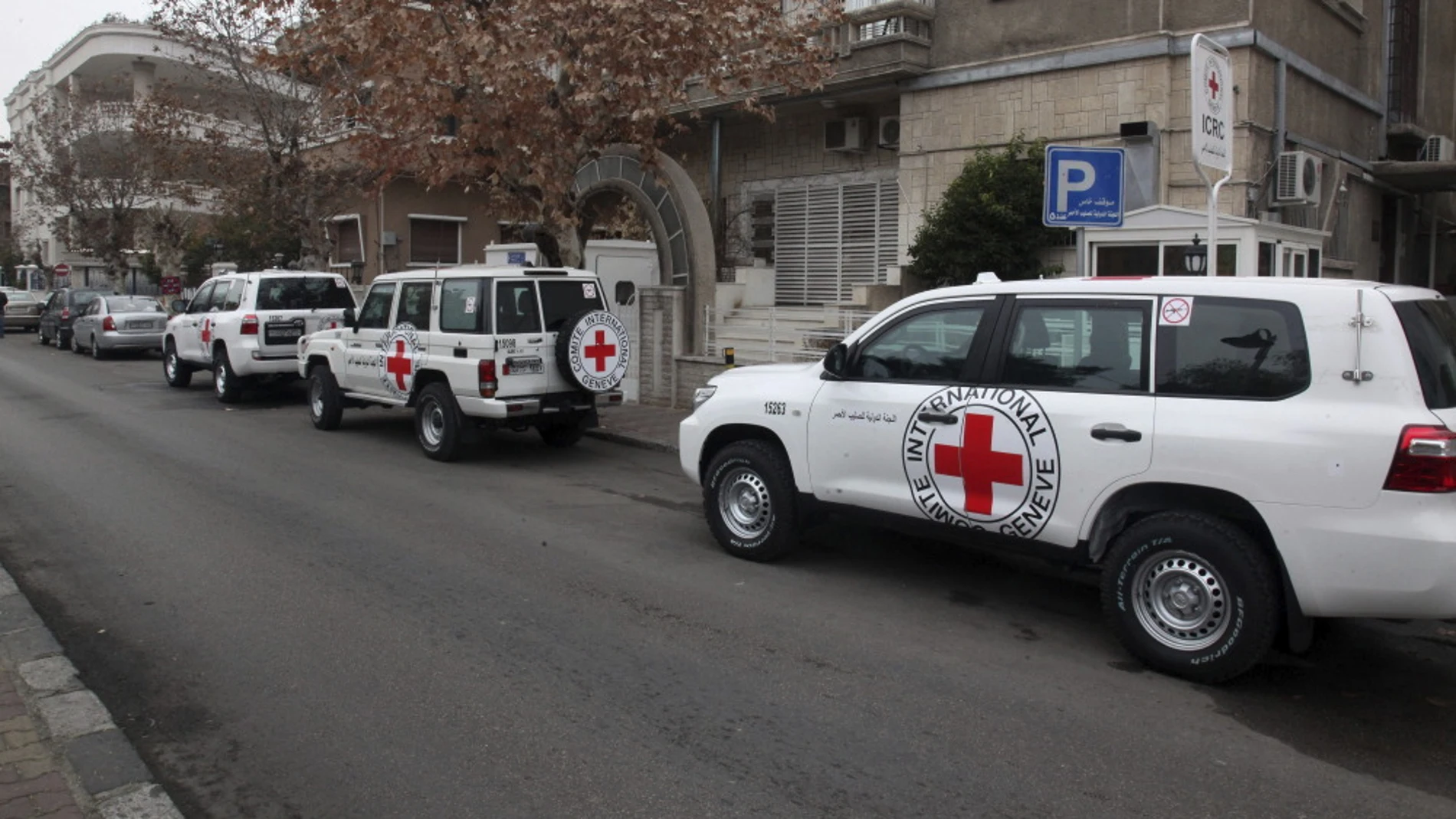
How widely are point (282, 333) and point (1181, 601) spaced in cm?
1388

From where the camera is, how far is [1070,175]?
357 inches

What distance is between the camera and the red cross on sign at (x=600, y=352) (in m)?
11.5

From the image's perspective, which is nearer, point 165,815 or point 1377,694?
point 165,815

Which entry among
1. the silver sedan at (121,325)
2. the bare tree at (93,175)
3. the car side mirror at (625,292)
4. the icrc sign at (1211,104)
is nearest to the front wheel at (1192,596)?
the icrc sign at (1211,104)

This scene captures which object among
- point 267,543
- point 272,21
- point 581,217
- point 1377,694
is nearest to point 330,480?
point 267,543

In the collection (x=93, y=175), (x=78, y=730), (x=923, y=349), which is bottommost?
(x=78, y=730)

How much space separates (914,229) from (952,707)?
12050 mm

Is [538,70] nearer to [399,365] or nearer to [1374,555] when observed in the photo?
[399,365]

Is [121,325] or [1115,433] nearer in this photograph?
[1115,433]

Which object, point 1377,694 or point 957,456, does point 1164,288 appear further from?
point 1377,694

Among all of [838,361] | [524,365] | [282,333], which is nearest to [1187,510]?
[838,361]

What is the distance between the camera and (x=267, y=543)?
318 inches

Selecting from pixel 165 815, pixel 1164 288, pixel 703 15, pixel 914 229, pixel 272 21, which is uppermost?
pixel 272 21

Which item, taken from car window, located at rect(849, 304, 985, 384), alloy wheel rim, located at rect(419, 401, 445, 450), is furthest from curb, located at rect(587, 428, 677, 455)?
car window, located at rect(849, 304, 985, 384)
